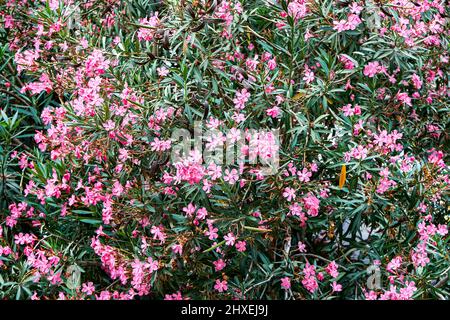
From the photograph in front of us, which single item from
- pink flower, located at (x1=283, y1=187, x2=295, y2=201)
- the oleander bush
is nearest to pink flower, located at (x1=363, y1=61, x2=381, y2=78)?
the oleander bush

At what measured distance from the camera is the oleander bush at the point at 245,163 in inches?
107

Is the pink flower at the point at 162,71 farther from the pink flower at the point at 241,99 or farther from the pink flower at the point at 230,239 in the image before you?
the pink flower at the point at 230,239

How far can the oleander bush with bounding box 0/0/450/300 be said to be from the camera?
2.73 meters

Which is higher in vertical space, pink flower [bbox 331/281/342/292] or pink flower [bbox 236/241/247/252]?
pink flower [bbox 236/241/247/252]

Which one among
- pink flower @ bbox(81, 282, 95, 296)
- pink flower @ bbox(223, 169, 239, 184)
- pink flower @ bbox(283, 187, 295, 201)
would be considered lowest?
pink flower @ bbox(81, 282, 95, 296)

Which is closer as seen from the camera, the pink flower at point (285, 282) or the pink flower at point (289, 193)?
the pink flower at point (289, 193)

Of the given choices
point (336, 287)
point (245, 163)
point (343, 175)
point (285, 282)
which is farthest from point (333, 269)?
point (245, 163)

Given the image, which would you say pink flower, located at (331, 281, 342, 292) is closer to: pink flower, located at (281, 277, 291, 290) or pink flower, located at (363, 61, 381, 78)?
pink flower, located at (281, 277, 291, 290)

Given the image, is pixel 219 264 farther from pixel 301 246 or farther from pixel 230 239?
pixel 301 246

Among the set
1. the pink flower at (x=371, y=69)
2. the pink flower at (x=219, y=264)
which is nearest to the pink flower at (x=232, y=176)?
the pink flower at (x=219, y=264)

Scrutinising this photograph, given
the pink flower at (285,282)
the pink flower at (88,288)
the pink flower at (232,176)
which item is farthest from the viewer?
the pink flower at (88,288)

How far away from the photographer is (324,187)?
→ 9.09ft

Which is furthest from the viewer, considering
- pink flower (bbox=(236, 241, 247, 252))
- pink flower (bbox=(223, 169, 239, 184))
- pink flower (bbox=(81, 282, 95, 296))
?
pink flower (bbox=(81, 282, 95, 296))
